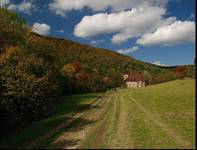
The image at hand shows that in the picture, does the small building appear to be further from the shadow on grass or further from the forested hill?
the shadow on grass

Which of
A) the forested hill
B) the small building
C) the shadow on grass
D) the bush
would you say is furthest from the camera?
the small building

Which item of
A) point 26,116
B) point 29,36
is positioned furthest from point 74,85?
point 26,116

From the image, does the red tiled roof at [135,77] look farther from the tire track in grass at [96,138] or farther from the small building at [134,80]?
the tire track in grass at [96,138]

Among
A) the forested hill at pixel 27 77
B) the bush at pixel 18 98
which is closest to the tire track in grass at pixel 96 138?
the bush at pixel 18 98

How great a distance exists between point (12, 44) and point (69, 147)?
4122cm

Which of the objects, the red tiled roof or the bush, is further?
the red tiled roof

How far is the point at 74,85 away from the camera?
95125mm

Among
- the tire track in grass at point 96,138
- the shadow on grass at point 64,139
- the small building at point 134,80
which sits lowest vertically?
the shadow on grass at point 64,139

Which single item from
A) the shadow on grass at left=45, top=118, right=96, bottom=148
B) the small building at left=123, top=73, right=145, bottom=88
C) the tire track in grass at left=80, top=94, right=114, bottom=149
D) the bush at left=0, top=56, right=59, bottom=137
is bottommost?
the shadow on grass at left=45, top=118, right=96, bottom=148

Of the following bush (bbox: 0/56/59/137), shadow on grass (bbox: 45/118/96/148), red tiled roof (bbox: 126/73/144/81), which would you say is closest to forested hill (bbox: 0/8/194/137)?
bush (bbox: 0/56/59/137)

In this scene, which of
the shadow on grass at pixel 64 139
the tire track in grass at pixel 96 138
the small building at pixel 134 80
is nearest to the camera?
the tire track in grass at pixel 96 138

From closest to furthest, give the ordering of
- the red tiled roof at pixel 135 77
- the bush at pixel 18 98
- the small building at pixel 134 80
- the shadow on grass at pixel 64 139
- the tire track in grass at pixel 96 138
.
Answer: the tire track in grass at pixel 96 138 < the shadow on grass at pixel 64 139 < the bush at pixel 18 98 < the small building at pixel 134 80 < the red tiled roof at pixel 135 77

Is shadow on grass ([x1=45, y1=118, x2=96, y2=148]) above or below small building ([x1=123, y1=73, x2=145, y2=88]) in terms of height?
below

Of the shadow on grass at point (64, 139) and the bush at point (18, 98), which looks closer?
the shadow on grass at point (64, 139)
